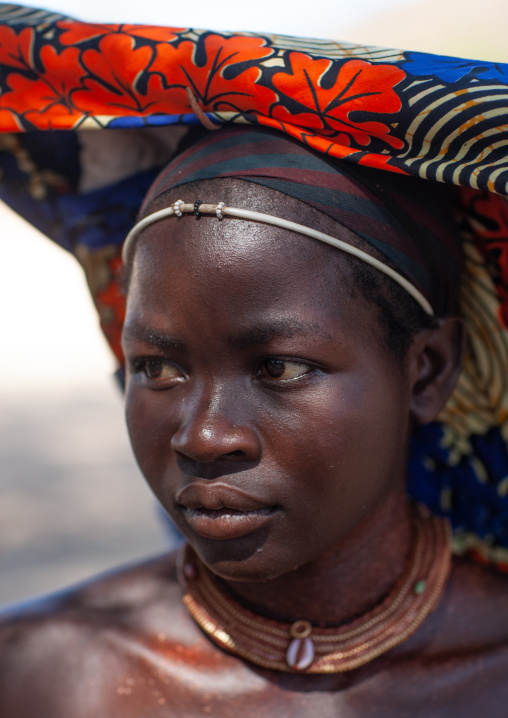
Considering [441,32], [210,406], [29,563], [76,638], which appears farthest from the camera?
[441,32]

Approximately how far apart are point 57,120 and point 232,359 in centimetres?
74

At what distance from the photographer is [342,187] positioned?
1.73 metres

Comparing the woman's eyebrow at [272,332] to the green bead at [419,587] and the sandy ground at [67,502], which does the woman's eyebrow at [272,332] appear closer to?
the green bead at [419,587]

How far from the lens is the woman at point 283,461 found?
165 cm

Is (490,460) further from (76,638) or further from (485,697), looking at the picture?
(76,638)

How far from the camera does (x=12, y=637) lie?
214 cm

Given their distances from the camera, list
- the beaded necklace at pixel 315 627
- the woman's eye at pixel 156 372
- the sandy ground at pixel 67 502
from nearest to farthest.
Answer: the woman's eye at pixel 156 372 → the beaded necklace at pixel 315 627 → the sandy ground at pixel 67 502

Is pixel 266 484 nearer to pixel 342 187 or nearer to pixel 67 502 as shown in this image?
pixel 342 187

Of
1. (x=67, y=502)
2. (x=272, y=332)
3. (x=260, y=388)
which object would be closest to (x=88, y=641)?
(x=260, y=388)

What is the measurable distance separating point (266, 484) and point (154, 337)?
0.38 m

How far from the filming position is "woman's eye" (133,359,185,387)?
1767 millimetres

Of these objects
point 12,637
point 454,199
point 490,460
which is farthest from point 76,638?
point 454,199

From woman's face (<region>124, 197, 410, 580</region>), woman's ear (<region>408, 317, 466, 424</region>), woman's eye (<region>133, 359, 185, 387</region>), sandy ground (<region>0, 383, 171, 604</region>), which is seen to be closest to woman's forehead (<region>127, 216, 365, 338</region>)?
woman's face (<region>124, 197, 410, 580</region>)

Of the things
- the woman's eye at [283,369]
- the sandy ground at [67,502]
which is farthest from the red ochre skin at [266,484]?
the sandy ground at [67,502]
